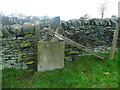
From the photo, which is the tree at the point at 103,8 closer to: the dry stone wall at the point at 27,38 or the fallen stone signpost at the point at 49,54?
the dry stone wall at the point at 27,38

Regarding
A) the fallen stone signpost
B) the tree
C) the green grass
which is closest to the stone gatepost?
the fallen stone signpost

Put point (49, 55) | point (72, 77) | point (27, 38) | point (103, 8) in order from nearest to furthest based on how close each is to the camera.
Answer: point (72, 77), point (49, 55), point (27, 38), point (103, 8)

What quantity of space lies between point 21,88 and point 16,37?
1678mm

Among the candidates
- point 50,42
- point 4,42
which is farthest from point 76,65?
point 4,42

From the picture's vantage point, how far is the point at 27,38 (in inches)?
179

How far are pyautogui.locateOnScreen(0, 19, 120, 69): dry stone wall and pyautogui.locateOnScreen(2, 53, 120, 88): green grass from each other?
345mm

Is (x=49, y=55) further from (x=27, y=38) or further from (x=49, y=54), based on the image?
(x=27, y=38)

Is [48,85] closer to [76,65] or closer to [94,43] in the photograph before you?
[76,65]

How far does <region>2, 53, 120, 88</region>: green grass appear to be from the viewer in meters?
3.82

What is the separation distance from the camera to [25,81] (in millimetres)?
3992

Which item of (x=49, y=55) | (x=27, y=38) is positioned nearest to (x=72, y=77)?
(x=49, y=55)

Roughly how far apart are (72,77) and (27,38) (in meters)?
1.99

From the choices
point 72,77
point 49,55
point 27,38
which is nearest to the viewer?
point 72,77

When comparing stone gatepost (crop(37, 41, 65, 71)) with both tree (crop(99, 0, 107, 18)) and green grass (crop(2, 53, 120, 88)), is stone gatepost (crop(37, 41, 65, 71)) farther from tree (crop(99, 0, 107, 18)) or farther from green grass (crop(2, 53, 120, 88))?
tree (crop(99, 0, 107, 18))
